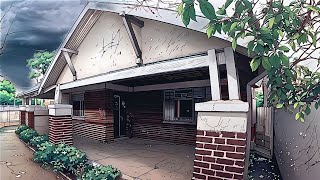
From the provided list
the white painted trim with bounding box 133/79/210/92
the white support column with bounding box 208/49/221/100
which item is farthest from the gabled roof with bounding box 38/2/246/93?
the white painted trim with bounding box 133/79/210/92

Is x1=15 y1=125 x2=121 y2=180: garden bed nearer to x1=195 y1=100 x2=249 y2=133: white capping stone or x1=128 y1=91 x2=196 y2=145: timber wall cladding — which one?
x1=195 y1=100 x2=249 y2=133: white capping stone

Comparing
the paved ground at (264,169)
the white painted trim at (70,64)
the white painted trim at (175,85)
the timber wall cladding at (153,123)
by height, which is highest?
the white painted trim at (70,64)

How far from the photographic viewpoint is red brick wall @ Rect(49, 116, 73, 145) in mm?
6066

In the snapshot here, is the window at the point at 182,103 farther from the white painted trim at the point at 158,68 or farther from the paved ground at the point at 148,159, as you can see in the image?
the white painted trim at the point at 158,68

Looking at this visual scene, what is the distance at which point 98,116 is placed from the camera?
8.08m

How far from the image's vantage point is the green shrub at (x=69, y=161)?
4824mm

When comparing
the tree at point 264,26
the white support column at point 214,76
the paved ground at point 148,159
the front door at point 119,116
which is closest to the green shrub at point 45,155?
the paved ground at point 148,159

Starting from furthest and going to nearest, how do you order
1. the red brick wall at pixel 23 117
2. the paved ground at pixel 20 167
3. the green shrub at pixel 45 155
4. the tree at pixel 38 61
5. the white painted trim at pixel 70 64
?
1. the red brick wall at pixel 23 117
2. the white painted trim at pixel 70 64
3. the green shrub at pixel 45 155
4. the paved ground at pixel 20 167
5. the tree at pixel 38 61

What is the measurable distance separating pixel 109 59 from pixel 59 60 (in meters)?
2.60

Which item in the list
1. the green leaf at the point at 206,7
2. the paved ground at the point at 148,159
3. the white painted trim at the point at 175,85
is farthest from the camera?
the white painted trim at the point at 175,85

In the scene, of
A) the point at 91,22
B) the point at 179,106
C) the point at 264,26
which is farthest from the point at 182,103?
the point at 264,26

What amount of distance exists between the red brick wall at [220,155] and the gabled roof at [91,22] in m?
1.17

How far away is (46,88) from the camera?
761 cm

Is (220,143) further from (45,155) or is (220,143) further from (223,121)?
(45,155)
